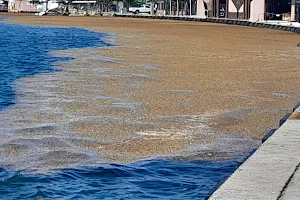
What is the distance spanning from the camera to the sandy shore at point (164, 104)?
1234 cm

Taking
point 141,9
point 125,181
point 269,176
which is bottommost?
point 125,181

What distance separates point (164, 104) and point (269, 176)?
9483 millimetres

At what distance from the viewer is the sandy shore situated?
12344mm

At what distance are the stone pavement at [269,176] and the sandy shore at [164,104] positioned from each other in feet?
7.35

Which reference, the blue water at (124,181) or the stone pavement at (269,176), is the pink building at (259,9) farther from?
the stone pavement at (269,176)

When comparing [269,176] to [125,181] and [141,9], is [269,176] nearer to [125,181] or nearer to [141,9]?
[125,181]

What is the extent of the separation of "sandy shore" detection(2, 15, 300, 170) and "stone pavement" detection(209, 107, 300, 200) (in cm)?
224

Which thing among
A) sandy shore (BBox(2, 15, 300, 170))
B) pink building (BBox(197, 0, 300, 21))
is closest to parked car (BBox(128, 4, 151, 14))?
pink building (BBox(197, 0, 300, 21))

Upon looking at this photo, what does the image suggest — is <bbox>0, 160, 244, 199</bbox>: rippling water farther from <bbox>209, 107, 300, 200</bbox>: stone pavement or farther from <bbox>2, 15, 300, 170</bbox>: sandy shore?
<bbox>209, 107, 300, 200</bbox>: stone pavement

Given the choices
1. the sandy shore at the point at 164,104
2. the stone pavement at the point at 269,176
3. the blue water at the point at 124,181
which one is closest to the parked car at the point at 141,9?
the sandy shore at the point at 164,104

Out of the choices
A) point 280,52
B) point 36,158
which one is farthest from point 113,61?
point 36,158

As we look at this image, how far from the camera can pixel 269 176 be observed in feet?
24.9

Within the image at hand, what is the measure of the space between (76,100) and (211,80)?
20.2 feet

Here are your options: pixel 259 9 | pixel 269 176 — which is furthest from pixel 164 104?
pixel 259 9
